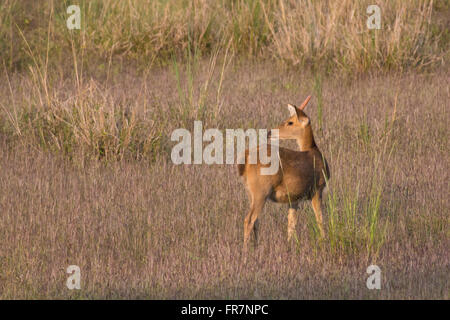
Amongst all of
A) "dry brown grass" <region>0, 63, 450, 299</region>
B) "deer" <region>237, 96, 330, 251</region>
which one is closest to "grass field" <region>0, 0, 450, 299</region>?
"dry brown grass" <region>0, 63, 450, 299</region>

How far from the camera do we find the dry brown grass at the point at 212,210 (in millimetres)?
5293

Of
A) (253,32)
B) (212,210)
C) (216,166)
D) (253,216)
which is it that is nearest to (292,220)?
(253,216)

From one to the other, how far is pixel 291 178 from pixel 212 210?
4.05 feet

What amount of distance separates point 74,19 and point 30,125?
4244 mm

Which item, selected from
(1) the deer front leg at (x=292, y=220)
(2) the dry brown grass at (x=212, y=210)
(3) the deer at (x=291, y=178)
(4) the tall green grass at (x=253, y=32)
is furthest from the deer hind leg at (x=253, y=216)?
(4) the tall green grass at (x=253, y=32)

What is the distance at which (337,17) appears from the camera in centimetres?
1102

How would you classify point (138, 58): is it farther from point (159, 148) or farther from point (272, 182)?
point (272, 182)

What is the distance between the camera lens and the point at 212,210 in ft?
21.7

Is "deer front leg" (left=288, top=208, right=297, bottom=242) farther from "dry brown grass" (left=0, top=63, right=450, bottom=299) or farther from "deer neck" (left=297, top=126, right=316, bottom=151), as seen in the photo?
"deer neck" (left=297, top=126, right=316, bottom=151)

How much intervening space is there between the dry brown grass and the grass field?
0.07 feet

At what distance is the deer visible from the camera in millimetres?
5527

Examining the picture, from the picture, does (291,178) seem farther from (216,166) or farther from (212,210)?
(216,166)

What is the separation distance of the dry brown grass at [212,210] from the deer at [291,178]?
0.17m
